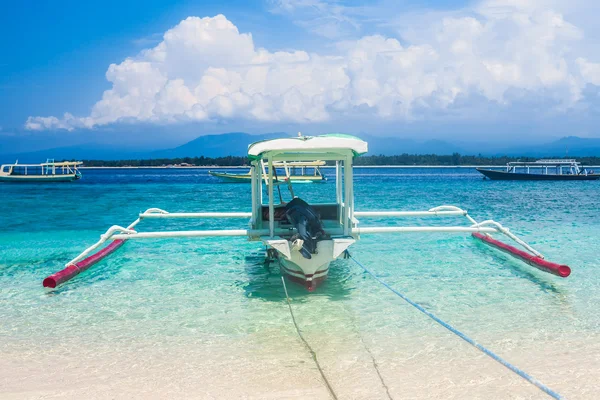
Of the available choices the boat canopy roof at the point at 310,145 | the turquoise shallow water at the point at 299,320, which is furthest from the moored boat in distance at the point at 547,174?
the boat canopy roof at the point at 310,145

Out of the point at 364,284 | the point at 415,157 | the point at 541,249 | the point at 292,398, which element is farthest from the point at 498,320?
the point at 415,157

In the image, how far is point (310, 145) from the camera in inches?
246

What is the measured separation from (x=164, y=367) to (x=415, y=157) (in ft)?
480

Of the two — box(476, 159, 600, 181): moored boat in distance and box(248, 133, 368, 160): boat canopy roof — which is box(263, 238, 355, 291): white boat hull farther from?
box(476, 159, 600, 181): moored boat in distance

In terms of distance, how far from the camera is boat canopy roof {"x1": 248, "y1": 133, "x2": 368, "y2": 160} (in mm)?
6266

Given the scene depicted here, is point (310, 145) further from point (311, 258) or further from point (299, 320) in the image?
point (299, 320)

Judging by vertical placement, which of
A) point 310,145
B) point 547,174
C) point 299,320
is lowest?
point 299,320

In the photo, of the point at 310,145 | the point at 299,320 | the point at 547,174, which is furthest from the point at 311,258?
the point at 547,174

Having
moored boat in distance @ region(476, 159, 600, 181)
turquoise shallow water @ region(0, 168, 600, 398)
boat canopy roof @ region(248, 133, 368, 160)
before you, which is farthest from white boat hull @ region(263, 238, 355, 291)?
moored boat in distance @ region(476, 159, 600, 181)

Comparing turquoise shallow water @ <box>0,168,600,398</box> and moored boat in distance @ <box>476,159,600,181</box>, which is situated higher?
moored boat in distance @ <box>476,159,600,181</box>

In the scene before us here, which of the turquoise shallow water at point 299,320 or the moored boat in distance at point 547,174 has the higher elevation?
the moored boat in distance at point 547,174

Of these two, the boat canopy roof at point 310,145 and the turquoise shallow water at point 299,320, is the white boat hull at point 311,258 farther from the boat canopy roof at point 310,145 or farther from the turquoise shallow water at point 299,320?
the boat canopy roof at point 310,145

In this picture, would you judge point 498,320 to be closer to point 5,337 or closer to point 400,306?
point 400,306

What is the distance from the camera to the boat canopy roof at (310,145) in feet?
20.6
